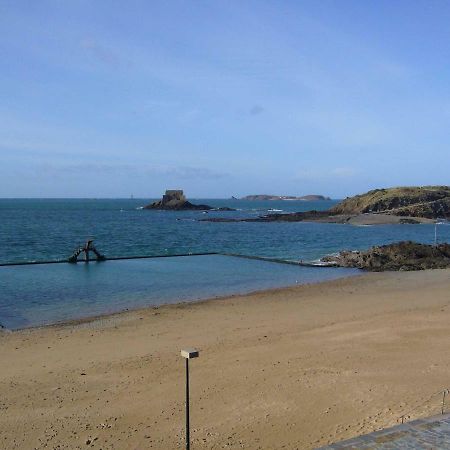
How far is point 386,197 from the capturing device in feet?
359

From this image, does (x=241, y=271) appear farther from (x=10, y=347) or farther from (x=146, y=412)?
(x=146, y=412)

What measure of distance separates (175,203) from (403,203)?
2976 inches

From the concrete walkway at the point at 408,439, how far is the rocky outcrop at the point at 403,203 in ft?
314

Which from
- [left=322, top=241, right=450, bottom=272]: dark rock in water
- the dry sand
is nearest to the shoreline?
the dry sand

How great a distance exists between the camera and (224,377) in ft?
41.3

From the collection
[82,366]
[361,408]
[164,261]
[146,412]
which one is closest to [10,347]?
[82,366]

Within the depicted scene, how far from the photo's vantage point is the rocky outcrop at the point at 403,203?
9935 centimetres

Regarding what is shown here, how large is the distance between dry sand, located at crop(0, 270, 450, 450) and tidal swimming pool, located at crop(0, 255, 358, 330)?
3169 millimetres

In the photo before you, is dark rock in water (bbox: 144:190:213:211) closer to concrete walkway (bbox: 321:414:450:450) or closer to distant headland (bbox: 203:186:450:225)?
distant headland (bbox: 203:186:450:225)

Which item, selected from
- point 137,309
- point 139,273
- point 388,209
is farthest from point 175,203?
point 137,309

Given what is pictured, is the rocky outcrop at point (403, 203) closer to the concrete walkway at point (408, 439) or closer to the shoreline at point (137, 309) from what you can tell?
the shoreline at point (137, 309)

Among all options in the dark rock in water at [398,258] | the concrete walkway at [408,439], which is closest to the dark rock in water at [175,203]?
the dark rock in water at [398,258]

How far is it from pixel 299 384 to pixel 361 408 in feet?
5.77

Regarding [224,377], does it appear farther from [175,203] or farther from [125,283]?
[175,203]
